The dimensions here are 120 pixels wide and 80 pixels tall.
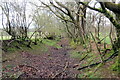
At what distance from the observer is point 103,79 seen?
23.7 feet

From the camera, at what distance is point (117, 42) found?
35.1 feet

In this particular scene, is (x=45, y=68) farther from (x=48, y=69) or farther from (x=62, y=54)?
(x=62, y=54)

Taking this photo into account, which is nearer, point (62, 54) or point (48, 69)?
point (48, 69)

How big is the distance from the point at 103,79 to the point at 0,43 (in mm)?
12615

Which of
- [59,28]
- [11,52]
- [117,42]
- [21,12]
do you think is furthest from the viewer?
[59,28]

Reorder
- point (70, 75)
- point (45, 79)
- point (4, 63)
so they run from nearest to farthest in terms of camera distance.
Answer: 1. point (45, 79)
2. point (70, 75)
3. point (4, 63)

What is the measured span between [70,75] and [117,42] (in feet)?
16.8

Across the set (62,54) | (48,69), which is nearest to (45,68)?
(48,69)

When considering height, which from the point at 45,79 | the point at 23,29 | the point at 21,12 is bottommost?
the point at 45,79

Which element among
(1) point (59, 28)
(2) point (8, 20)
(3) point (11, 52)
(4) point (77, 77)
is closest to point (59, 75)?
(4) point (77, 77)

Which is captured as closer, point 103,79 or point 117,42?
point 103,79

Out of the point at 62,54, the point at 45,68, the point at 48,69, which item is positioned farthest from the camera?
the point at 62,54

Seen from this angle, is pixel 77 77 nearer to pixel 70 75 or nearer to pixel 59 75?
pixel 70 75

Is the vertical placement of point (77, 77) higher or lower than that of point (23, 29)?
lower
